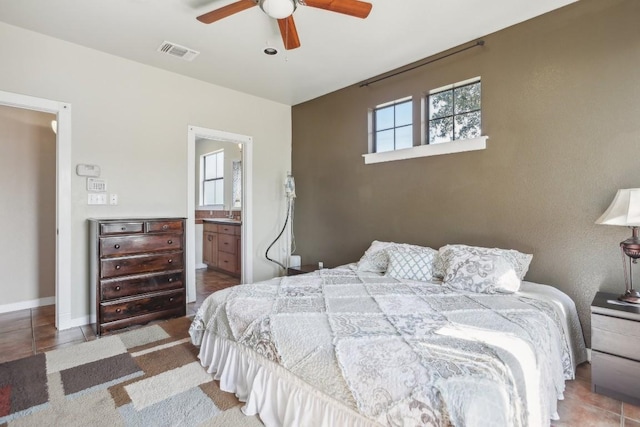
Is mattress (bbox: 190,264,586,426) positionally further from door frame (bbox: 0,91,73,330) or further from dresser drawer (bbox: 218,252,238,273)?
dresser drawer (bbox: 218,252,238,273)

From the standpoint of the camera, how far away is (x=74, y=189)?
3150 millimetres

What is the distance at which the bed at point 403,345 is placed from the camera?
1200mm

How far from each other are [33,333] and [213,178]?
13.8ft

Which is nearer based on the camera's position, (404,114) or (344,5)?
(344,5)

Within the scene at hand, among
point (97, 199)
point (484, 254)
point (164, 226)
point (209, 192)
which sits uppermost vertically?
point (209, 192)

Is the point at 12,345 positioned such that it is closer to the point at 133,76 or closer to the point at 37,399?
the point at 37,399

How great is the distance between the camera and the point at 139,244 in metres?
3.12

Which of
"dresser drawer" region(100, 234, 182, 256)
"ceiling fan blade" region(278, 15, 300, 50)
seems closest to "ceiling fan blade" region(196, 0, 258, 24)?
"ceiling fan blade" region(278, 15, 300, 50)

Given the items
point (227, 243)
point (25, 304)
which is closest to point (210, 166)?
point (227, 243)

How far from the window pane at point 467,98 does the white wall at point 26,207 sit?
481 cm

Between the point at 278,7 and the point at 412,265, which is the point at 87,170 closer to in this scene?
the point at 278,7

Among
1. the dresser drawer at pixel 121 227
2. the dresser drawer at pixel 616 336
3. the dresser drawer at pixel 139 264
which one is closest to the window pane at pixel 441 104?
the dresser drawer at pixel 616 336

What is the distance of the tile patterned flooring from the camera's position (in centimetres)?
180

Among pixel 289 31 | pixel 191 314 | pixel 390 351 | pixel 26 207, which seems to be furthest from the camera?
pixel 26 207
